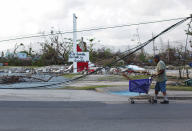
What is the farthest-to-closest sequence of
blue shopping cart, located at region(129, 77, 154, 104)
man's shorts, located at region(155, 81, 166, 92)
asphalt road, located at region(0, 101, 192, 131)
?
man's shorts, located at region(155, 81, 166, 92)
blue shopping cart, located at region(129, 77, 154, 104)
asphalt road, located at region(0, 101, 192, 131)

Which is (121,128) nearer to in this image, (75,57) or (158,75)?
(158,75)

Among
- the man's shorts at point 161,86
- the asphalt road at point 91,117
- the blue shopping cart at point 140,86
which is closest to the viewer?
the asphalt road at point 91,117

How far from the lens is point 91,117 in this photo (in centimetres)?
679

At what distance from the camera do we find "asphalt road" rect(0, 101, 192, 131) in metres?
5.74

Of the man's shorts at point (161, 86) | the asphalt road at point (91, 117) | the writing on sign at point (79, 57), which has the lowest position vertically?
the asphalt road at point (91, 117)

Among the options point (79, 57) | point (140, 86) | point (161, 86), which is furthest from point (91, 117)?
point (79, 57)

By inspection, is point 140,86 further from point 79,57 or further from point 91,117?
point 79,57

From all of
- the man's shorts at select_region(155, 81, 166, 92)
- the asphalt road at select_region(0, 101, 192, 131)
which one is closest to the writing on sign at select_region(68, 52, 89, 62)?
the man's shorts at select_region(155, 81, 166, 92)

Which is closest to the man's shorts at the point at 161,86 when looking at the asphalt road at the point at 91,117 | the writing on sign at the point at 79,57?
the asphalt road at the point at 91,117

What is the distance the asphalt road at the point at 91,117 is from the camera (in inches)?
226

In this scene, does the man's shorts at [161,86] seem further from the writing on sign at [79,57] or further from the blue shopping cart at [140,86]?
the writing on sign at [79,57]

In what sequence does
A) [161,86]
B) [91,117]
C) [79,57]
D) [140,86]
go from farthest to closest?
[79,57], [161,86], [140,86], [91,117]

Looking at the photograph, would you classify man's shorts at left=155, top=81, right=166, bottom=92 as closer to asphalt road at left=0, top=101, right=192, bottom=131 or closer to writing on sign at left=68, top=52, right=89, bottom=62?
asphalt road at left=0, top=101, right=192, bottom=131

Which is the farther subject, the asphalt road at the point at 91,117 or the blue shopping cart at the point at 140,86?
the blue shopping cart at the point at 140,86
